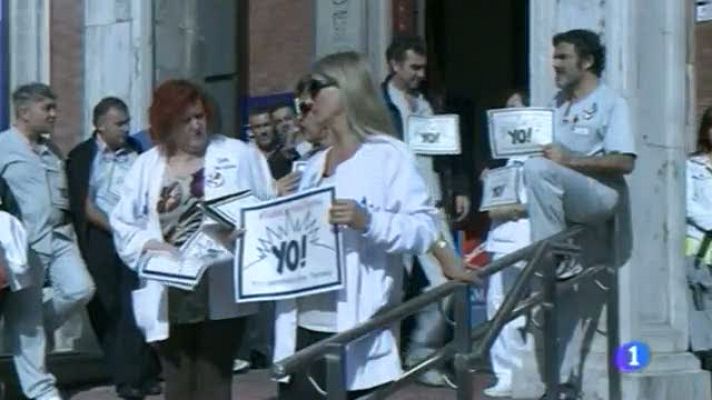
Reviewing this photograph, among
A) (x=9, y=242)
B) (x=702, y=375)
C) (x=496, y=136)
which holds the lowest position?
(x=702, y=375)

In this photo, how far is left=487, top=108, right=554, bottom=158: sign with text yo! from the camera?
860 centimetres

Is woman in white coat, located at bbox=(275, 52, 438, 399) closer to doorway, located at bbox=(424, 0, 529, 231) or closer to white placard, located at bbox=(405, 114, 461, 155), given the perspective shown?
white placard, located at bbox=(405, 114, 461, 155)

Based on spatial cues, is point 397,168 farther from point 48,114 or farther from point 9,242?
point 48,114

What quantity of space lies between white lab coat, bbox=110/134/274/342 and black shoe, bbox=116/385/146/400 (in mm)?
2893

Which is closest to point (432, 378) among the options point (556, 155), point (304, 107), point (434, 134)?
point (304, 107)

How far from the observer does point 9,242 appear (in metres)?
9.24

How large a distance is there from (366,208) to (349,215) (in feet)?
0.48

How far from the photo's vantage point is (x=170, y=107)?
725 cm

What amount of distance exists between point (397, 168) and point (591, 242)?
299 centimetres

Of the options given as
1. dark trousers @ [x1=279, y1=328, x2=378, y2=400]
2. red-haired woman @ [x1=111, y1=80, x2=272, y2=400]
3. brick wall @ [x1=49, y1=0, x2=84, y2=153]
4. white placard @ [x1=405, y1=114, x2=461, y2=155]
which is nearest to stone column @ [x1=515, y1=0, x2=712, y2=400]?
white placard @ [x1=405, y1=114, x2=461, y2=155]

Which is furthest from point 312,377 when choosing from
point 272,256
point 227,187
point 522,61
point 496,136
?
point 522,61

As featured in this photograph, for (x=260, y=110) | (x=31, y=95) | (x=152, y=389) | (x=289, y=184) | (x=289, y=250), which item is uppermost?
(x=31, y=95)

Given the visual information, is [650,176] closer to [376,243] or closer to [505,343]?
[505,343]

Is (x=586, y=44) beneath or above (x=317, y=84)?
above
